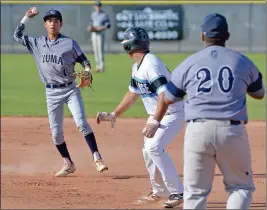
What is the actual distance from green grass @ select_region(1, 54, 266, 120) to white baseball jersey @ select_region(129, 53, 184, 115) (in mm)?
6940

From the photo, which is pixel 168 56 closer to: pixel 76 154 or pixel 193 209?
pixel 76 154

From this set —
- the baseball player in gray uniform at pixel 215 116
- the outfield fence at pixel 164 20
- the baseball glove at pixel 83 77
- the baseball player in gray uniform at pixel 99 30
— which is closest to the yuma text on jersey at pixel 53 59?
the baseball glove at pixel 83 77

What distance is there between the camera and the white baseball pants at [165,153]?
7902 millimetres

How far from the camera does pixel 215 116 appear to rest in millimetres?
5879

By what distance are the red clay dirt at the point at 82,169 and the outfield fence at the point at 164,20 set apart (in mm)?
16497

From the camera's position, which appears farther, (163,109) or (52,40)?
(52,40)

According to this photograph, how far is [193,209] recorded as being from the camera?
5.98m

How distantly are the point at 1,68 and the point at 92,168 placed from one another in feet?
47.1

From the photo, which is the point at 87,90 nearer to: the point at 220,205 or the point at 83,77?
the point at 83,77

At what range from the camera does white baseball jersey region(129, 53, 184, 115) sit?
769 cm

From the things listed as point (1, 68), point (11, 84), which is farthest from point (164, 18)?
point (11, 84)

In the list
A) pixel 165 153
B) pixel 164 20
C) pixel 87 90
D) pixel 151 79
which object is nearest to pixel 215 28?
pixel 151 79

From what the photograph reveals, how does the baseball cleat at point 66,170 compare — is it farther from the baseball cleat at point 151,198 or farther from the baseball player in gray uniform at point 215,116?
the baseball player in gray uniform at point 215,116

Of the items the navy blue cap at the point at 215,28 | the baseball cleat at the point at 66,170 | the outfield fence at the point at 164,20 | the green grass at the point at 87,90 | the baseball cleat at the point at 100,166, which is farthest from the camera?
the outfield fence at the point at 164,20
